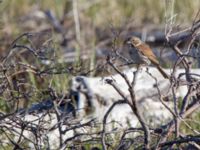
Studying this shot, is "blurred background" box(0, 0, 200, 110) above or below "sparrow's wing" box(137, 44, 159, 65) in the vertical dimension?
above

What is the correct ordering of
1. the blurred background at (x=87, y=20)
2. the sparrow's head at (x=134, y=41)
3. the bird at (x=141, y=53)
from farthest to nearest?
1. the blurred background at (x=87, y=20)
2. the sparrow's head at (x=134, y=41)
3. the bird at (x=141, y=53)

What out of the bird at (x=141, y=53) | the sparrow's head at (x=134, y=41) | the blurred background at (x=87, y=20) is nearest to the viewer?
the bird at (x=141, y=53)

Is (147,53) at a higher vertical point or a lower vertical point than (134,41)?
lower

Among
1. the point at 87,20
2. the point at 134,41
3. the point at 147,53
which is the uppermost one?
the point at 87,20

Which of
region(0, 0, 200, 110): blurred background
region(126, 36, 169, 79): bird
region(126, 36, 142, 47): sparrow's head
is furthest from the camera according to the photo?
region(0, 0, 200, 110): blurred background

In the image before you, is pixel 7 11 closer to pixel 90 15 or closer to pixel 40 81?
pixel 90 15

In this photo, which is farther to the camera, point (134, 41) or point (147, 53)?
point (134, 41)

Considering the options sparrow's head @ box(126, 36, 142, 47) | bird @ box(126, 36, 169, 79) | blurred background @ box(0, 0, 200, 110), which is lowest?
bird @ box(126, 36, 169, 79)

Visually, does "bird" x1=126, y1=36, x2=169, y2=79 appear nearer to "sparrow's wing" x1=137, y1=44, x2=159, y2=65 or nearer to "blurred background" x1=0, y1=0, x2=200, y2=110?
"sparrow's wing" x1=137, y1=44, x2=159, y2=65

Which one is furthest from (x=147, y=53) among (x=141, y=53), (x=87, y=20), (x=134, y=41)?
(x=87, y=20)

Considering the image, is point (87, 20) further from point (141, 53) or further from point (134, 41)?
point (141, 53)

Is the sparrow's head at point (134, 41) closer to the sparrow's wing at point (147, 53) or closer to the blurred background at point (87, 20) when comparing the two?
the sparrow's wing at point (147, 53)

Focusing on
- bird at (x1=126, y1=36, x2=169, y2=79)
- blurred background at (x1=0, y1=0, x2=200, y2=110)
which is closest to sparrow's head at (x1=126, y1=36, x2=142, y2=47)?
bird at (x1=126, y1=36, x2=169, y2=79)

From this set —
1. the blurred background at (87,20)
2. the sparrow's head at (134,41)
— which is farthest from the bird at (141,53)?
the blurred background at (87,20)
